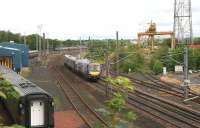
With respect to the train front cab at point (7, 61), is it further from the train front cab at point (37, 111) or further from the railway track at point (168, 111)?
the train front cab at point (37, 111)

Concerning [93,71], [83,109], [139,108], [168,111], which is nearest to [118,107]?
[168,111]

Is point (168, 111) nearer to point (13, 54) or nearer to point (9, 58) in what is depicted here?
point (13, 54)

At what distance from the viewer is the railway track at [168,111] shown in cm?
2394

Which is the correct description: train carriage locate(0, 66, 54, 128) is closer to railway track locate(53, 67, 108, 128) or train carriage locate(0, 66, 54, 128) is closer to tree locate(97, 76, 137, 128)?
railway track locate(53, 67, 108, 128)

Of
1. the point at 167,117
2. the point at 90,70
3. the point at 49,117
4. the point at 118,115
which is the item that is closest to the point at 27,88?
the point at 49,117

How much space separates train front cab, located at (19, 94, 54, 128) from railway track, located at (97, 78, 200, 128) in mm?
7982

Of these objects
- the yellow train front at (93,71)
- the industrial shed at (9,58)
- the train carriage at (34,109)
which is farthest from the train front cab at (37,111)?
the industrial shed at (9,58)

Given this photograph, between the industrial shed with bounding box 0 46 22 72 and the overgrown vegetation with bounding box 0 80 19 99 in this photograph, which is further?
the industrial shed with bounding box 0 46 22 72

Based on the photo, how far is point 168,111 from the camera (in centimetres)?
2812

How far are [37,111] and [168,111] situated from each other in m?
12.6

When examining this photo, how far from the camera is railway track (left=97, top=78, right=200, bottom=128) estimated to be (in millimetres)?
23938

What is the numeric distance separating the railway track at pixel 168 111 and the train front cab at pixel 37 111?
798cm

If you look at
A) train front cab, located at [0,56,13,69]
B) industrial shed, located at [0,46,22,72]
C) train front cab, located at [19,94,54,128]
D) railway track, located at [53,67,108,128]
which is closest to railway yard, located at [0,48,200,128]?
railway track, located at [53,67,108,128]

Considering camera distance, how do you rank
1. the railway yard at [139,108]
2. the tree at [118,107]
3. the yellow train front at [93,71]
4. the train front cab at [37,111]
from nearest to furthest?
the tree at [118,107], the train front cab at [37,111], the railway yard at [139,108], the yellow train front at [93,71]
